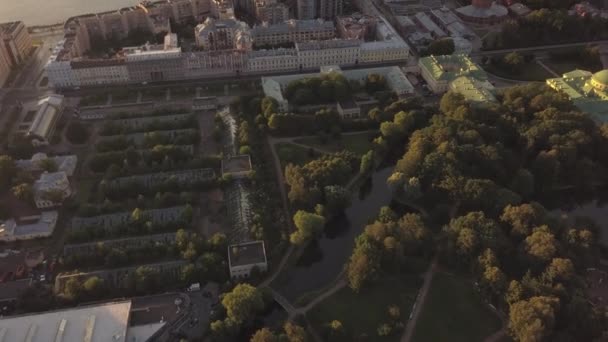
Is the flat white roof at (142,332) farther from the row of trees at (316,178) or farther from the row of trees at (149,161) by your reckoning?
the row of trees at (149,161)

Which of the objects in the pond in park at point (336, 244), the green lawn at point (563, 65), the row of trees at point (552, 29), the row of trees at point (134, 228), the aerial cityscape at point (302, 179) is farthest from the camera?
the row of trees at point (552, 29)

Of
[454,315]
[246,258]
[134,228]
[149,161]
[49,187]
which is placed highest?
[49,187]

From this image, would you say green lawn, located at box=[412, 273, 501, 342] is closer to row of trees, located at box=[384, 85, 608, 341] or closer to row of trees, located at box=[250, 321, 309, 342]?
row of trees, located at box=[384, 85, 608, 341]

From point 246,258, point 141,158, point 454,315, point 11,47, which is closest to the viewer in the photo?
point 454,315

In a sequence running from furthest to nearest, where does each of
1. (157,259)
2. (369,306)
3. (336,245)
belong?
(336,245) → (157,259) → (369,306)

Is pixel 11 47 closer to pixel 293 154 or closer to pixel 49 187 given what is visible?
pixel 49 187

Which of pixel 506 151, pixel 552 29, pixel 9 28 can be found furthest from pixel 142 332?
pixel 552 29

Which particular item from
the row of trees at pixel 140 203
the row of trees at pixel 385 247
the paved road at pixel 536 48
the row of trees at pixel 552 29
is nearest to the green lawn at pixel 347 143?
the row of trees at pixel 385 247
